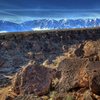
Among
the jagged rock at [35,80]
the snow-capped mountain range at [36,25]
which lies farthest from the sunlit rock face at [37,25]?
the jagged rock at [35,80]

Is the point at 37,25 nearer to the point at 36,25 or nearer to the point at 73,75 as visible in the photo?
the point at 36,25

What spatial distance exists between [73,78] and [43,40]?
1066 inches

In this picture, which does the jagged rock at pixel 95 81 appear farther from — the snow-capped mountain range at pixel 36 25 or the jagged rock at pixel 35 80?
the snow-capped mountain range at pixel 36 25

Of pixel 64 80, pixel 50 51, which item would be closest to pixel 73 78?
pixel 64 80

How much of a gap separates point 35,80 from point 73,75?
6.72 ft

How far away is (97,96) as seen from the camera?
16141 millimetres

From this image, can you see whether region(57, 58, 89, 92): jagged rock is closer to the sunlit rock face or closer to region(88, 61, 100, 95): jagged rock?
region(88, 61, 100, 95): jagged rock

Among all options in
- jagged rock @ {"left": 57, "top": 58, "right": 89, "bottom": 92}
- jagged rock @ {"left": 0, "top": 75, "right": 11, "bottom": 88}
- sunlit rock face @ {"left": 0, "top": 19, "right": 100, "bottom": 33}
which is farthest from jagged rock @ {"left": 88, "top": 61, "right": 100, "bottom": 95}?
sunlit rock face @ {"left": 0, "top": 19, "right": 100, "bottom": 33}

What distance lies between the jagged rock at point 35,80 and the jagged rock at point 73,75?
0.77 m

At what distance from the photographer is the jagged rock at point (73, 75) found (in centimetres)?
1747

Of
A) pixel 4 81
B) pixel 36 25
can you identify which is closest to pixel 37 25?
pixel 36 25

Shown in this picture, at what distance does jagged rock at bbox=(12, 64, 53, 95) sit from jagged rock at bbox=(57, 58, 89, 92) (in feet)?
2.52

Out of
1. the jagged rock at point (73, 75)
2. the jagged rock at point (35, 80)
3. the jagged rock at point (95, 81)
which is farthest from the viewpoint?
the jagged rock at point (35, 80)

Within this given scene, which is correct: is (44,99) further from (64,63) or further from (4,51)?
(4,51)
